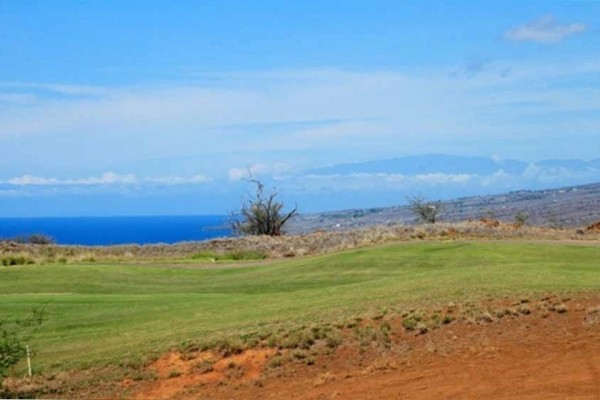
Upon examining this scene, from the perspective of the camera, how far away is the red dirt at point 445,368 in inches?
547

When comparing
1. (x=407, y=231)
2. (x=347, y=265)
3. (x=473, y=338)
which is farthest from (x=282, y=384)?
(x=407, y=231)

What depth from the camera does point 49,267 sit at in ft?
130

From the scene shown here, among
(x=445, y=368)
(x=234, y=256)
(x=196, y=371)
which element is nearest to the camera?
(x=445, y=368)

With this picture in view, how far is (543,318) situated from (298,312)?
20.0ft

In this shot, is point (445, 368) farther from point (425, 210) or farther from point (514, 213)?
point (514, 213)

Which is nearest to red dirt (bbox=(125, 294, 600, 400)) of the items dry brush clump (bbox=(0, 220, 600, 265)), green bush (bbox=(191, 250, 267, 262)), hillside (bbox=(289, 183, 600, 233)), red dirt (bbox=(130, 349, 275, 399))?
red dirt (bbox=(130, 349, 275, 399))

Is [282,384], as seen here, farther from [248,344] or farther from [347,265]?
[347,265]

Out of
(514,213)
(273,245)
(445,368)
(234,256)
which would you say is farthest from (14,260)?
(514,213)

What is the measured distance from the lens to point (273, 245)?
53.6m

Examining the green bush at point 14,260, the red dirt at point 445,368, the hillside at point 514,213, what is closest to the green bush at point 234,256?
the green bush at point 14,260

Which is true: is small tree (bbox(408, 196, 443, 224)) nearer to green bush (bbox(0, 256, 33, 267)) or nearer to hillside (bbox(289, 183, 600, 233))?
hillside (bbox(289, 183, 600, 233))

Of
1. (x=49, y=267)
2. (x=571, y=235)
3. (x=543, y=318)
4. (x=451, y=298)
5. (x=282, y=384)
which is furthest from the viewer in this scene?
(x=571, y=235)

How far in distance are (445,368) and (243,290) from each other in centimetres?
1675

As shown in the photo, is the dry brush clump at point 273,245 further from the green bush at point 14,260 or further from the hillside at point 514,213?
the hillside at point 514,213
